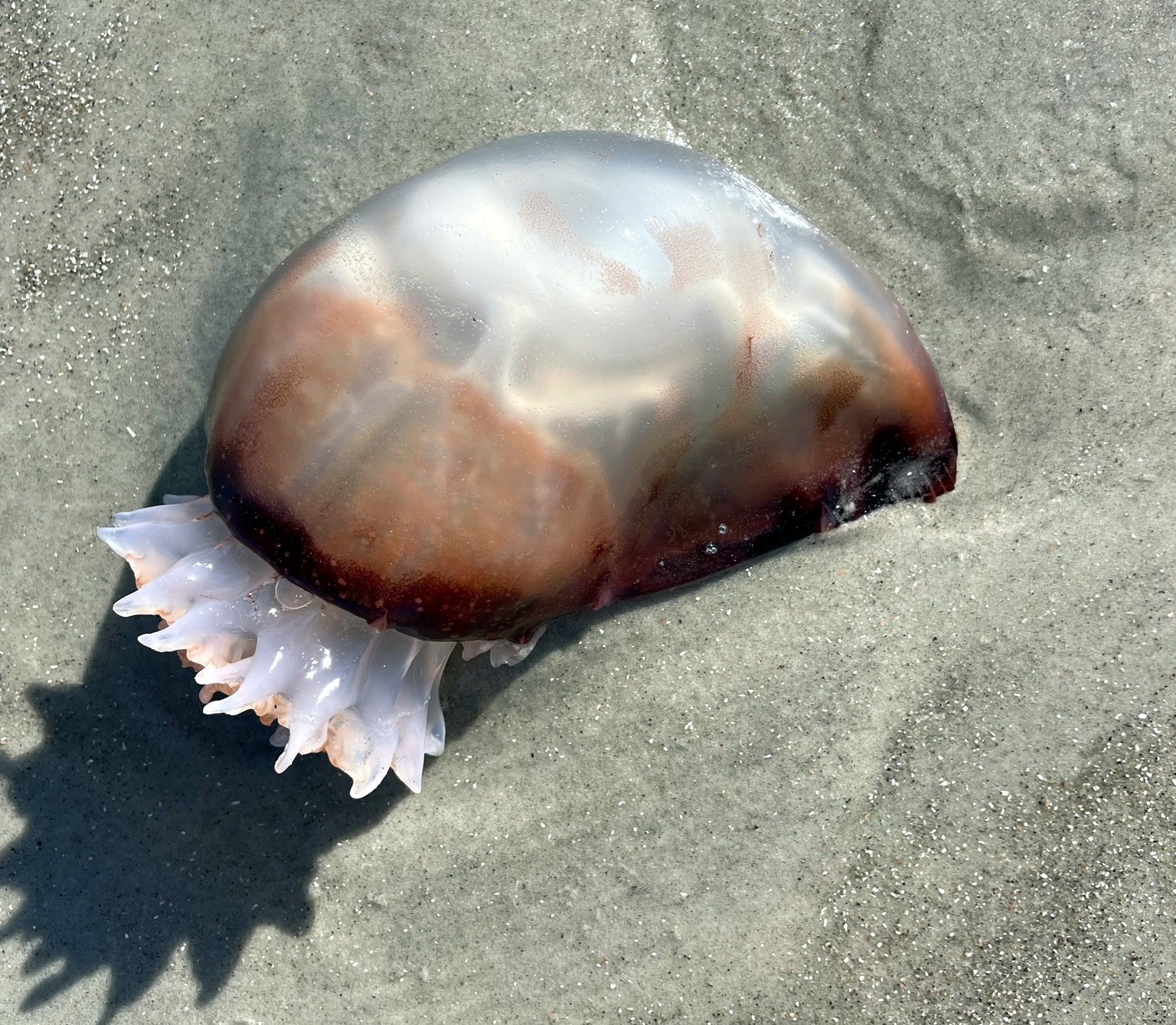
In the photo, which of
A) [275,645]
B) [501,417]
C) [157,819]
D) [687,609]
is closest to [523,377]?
[501,417]

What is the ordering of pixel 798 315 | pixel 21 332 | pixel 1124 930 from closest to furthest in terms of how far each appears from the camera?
pixel 798 315 < pixel 1124 930 < pixel 21 332

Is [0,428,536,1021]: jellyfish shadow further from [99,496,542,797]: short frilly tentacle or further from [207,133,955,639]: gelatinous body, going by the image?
[207,133,955,639]: gelatinous body

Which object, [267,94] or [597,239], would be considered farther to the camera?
[267,94]

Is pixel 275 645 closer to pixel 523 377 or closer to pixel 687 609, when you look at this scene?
pixel 523 377

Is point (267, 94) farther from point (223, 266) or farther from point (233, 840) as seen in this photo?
point (233, 840)

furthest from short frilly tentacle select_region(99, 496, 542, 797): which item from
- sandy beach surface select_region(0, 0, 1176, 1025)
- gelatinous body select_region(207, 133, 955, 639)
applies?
sandy beach surface select_region(0, 0, 1176, 1025)

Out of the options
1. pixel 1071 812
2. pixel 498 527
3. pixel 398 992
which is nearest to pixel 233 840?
pixel 398 992
